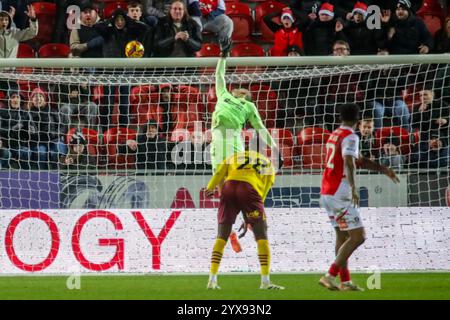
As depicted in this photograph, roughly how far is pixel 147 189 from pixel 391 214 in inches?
120

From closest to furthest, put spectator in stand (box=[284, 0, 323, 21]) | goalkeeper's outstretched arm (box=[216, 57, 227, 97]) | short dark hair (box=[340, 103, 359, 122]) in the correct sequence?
short dark hair (box=[340, 103, 359, 122]) < goalkeeper's outstretched arm (box=[216, 57, 227, 97]) < spectator in stand (box=[284, 0, 323, 21])

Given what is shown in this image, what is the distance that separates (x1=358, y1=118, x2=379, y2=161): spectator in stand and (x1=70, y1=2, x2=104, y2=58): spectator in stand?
4.89 metres

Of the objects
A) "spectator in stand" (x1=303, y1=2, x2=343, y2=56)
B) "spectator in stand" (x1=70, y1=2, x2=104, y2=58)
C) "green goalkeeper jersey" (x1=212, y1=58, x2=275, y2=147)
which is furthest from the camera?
"spectator in stand" (x1=303, y1=2, x2=343, y2=56)

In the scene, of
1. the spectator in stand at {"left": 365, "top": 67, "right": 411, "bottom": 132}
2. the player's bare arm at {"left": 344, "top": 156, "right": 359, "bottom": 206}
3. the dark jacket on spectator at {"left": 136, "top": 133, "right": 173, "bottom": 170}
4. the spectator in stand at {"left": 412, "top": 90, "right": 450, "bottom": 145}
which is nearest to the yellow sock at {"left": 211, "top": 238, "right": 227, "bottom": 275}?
the player's bare arm at {"left": 344, "top": 156, "right": 359, "bottom": 206}

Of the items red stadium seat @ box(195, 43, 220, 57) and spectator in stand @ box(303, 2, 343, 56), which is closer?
red stadium seat @ box(195, 43, 220, 57)

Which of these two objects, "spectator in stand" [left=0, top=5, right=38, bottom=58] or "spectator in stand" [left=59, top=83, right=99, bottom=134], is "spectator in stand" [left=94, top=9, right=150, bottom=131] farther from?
"spectator in stand" [left=59, top=83, right=99, bottom=134]

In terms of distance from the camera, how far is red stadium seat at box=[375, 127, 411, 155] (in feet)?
42.4

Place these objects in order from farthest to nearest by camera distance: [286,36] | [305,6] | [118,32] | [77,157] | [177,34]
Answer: [305,6]
[286,36]
[118,32]
[177,34]
[77,157]

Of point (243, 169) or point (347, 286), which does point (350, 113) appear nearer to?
point (243, 169)

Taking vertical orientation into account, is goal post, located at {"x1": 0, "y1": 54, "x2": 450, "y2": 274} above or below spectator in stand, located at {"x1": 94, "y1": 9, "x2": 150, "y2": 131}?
Result: below

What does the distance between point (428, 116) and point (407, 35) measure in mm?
3247

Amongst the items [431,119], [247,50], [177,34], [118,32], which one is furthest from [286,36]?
[431,119]

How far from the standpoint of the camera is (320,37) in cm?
1600

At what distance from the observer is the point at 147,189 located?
12.6 m
